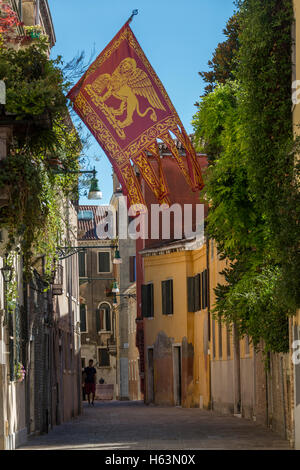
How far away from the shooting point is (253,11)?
18531mm

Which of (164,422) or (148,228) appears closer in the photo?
(164,422)

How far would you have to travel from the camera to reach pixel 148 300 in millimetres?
46781

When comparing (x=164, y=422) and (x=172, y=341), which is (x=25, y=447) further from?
(x=172, y=341)

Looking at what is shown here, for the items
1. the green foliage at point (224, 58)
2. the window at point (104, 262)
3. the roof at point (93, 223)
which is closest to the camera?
the green foliage at point (224, 58)

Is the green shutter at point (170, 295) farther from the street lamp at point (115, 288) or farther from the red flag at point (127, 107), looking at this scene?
the red flag at point (127, 107)

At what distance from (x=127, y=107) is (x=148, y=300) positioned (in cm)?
2880

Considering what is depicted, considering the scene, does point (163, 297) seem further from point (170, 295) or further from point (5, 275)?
point (5, 275)

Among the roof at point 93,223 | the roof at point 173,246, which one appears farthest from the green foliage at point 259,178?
the roof at point 93,223

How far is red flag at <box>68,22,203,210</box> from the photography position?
1834cm

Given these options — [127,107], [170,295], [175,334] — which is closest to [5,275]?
[127,107]

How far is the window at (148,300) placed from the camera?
46562 mm

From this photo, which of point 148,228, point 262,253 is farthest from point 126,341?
point 262,253

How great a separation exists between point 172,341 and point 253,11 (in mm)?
27263

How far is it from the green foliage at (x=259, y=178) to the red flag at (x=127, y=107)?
4.97 ft
